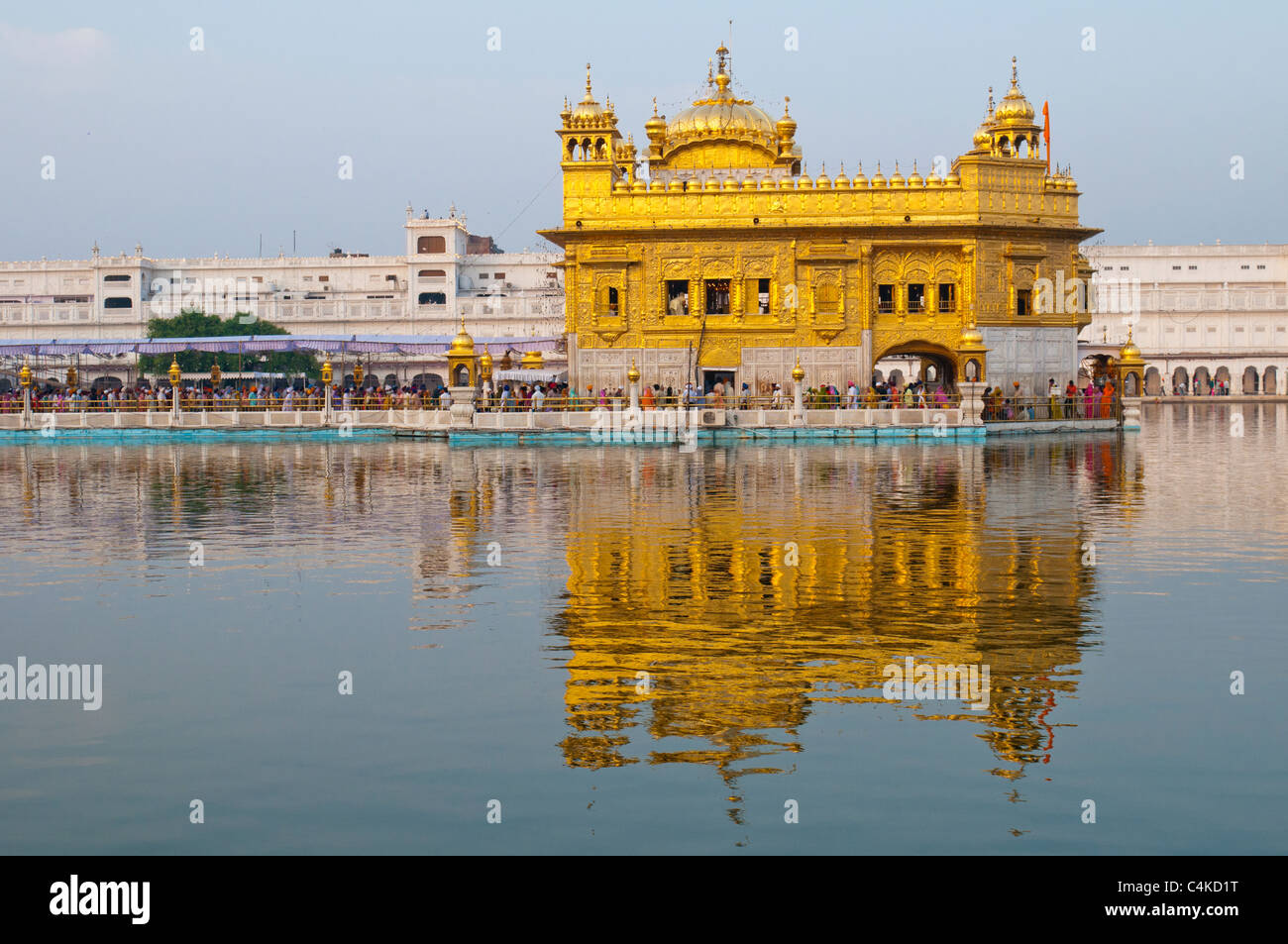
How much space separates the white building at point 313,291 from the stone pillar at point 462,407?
39.7 metres

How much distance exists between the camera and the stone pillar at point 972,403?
1396 inches

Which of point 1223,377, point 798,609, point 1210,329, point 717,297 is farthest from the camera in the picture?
point 1223,377

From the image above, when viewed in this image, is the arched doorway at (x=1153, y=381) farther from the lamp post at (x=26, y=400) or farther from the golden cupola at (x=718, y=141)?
the lamp post at (x=26, y=400)

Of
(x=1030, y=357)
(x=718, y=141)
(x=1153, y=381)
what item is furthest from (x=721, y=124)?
(x=1153, y=381)

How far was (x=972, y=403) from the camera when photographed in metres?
35.8

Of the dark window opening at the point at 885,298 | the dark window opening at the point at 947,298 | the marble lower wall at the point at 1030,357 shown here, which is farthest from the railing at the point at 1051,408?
the dark window opening at the point at 885,298

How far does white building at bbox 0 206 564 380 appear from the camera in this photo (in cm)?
7862

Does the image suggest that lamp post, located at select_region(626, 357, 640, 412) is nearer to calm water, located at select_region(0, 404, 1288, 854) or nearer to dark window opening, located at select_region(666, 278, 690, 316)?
dark window opening, located at select_region(666, 278, 690, 316)

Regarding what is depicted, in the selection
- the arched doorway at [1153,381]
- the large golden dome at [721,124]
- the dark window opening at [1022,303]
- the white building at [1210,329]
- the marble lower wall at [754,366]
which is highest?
the large golden dome at [721,124]

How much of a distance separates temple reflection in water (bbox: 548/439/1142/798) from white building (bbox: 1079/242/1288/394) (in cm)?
7374

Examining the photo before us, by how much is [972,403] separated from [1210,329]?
6147cm

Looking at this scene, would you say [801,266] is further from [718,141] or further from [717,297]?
[718,141]
